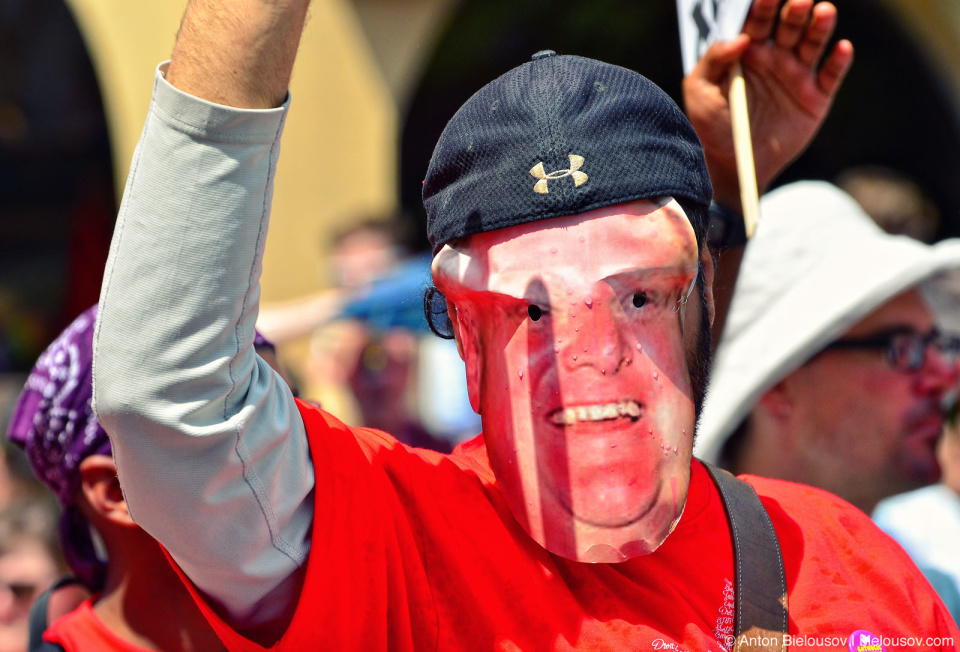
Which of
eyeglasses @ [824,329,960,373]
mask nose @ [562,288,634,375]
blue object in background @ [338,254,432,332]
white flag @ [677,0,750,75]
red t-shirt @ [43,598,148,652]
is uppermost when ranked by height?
white flag @ [677,0,750,75]

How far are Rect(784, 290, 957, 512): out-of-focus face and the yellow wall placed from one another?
395 cm

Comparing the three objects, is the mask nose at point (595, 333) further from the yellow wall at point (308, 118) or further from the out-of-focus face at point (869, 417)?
the yellow wall at point (308, 118)

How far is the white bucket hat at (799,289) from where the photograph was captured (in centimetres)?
227

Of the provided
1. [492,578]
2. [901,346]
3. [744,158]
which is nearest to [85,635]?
[492,578]

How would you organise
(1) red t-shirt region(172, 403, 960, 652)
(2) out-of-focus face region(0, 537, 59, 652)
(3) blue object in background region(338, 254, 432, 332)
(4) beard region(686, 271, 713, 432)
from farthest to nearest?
1. (3) blue object in background region(338, 254, 432, 332)
2. (2) out-of-focus face region(0, 537, 59, 652)
3. (4) beard region(686, 271, 713, 432)
4. (1) red t-shirt region(172, 403, 960, 652)

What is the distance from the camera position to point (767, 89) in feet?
6.15

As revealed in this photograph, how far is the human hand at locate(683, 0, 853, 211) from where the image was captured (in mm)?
1765

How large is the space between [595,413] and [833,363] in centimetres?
141

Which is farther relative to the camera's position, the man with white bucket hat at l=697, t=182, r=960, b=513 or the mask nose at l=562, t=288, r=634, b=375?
→ the man with white bucket hat at l=697, t=182, r=960, b=513

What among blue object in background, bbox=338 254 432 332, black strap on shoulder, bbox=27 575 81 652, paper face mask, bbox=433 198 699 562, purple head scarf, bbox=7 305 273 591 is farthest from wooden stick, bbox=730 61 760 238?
blue object in background, bbox=338 254 432 332

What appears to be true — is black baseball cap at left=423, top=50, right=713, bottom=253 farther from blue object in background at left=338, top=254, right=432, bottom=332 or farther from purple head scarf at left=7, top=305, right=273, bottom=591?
blue object in background at left=338, top=254, right=432, bottom=332

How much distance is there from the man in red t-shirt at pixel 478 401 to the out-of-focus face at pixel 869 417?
95cm

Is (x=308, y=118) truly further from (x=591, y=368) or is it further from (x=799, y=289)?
(x=591, y=368)

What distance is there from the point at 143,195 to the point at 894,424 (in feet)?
6.38
